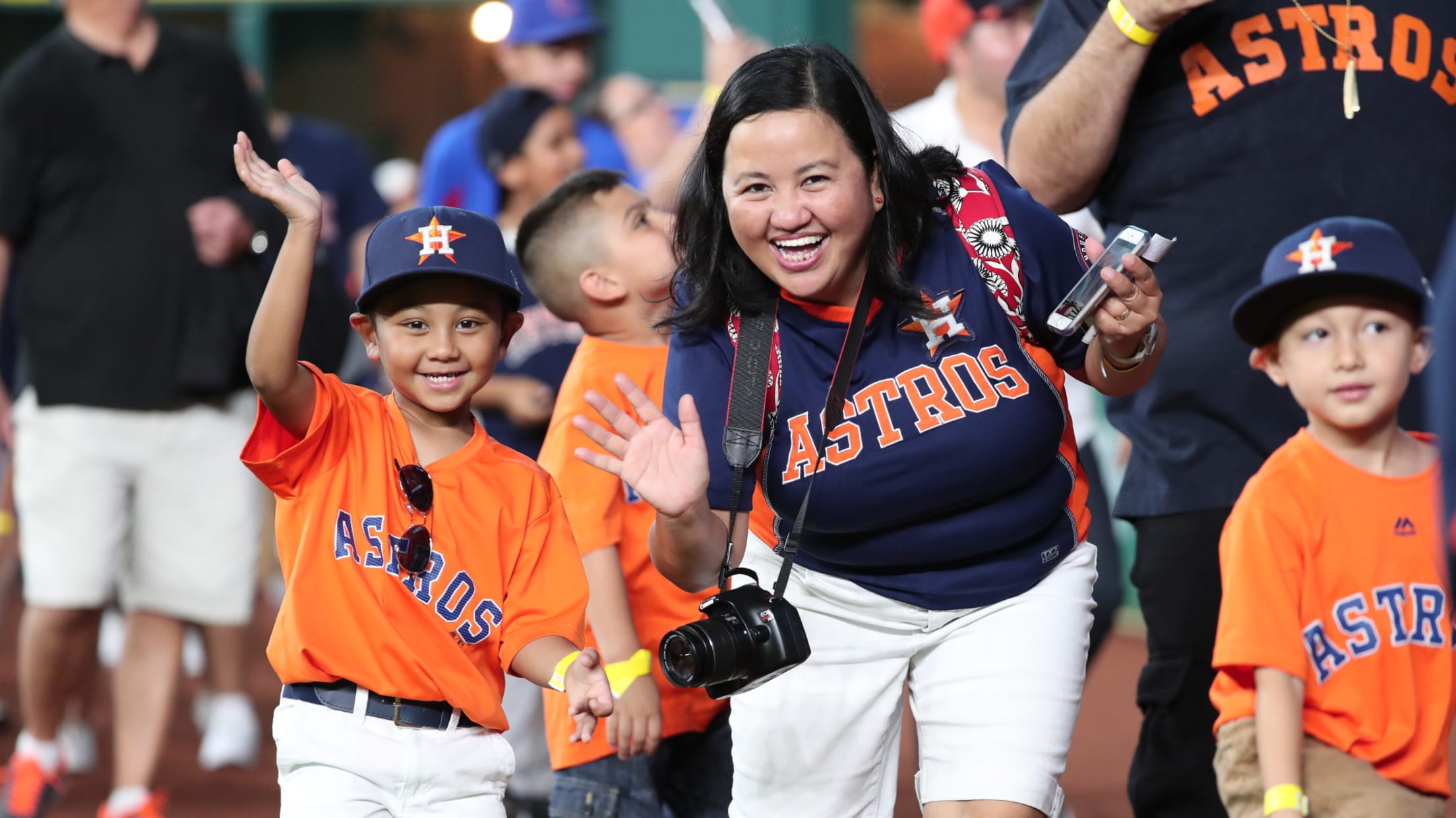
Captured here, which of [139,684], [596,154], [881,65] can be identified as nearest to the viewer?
[139,684]

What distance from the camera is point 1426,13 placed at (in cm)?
349

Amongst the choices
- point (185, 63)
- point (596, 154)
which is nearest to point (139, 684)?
point (185, 63)

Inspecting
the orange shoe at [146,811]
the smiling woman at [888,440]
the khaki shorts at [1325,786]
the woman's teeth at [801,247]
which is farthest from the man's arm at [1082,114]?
the orange shoe at [146,811]

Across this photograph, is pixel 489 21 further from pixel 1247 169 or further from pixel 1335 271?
pixel 1335 271

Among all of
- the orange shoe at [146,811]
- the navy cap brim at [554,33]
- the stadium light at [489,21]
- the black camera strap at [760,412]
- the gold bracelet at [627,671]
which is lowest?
the orange shoe at [146,811]

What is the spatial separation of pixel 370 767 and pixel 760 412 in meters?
0.94

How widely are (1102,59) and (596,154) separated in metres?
3.76

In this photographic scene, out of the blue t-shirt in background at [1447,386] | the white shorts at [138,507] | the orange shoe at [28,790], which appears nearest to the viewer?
the blue t-shirt in background at [1447,386]

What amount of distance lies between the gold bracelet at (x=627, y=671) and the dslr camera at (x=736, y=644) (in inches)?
23.9

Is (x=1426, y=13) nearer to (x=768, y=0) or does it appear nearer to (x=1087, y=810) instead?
(x=1087, y=810)

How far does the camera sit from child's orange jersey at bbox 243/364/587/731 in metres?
3.12

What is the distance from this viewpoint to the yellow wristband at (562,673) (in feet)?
10.0

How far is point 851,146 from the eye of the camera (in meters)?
3.23

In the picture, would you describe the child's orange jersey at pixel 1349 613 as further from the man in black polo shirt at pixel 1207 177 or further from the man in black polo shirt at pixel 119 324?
the man in black polo shirt at pixel 119 324
